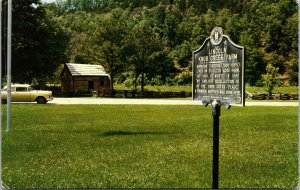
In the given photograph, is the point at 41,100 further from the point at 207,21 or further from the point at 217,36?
the point at 217,36

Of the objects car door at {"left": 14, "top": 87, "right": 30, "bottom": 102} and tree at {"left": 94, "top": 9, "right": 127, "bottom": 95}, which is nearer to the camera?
tree at {"left": 94, "top": 9, "right": 127, "bottom": 95}

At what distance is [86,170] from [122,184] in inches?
48.5

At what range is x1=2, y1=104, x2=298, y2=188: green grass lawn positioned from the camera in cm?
812

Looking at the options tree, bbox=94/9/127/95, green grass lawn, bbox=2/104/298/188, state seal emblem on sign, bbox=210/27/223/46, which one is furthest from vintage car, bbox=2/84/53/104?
state seal emblem on sign, bbox=210/27/223/46

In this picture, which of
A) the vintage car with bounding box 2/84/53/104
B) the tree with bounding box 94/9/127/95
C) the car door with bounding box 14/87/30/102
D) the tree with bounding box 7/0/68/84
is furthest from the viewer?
the car door with bounding box 14/87/30/102

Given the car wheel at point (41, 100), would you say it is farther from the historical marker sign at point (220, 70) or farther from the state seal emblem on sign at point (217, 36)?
the state seal emblem on sign at point (217, 36)

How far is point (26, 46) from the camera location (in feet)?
48.6

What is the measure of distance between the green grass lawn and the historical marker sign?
1465 millimetres

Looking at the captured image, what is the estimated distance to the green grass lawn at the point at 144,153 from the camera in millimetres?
8117

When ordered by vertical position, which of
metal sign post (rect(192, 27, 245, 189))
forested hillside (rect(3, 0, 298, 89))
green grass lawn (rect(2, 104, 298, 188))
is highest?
forested hillside (rect(3, 0, 298, 89))

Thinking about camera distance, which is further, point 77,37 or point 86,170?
point 77,37

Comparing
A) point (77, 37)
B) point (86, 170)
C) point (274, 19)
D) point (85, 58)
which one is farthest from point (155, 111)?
point (86, 170)

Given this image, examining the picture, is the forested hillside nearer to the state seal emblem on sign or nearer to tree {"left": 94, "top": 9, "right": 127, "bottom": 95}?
the state seal emblem on sign

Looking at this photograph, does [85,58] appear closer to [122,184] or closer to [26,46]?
[26,46]
